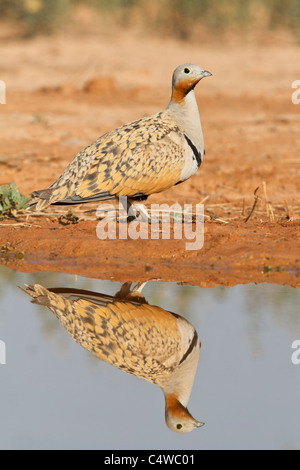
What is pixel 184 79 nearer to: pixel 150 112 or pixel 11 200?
pixel 11 200

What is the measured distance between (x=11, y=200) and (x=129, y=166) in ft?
5.14

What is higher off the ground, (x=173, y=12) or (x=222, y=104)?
(x=173, y=12)

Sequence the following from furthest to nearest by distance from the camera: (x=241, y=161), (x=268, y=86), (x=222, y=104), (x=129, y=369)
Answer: (x=268, y=86) → (x=222, y=104) → (x=241, y=161) → (x=129, y=369)

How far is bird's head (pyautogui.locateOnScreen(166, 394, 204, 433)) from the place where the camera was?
4305 millimetres

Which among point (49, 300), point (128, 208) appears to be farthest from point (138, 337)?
point (128, 208)

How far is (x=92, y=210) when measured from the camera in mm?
8492

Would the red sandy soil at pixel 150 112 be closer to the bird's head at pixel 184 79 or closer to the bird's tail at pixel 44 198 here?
the bird's tail at pixel 44 198

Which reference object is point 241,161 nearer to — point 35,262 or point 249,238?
point 249,238

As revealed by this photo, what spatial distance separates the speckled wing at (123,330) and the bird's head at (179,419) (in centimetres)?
48

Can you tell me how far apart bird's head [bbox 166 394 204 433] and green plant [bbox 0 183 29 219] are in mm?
4012

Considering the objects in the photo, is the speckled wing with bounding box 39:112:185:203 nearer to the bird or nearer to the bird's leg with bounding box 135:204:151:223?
the bird

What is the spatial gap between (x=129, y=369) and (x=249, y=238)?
264 centimetres

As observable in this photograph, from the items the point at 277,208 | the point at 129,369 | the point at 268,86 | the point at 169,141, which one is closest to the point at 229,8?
the point at 268,86

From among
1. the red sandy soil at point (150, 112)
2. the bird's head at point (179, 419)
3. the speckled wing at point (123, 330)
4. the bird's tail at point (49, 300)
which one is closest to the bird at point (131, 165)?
the red sandy soil at point (150, 112)
